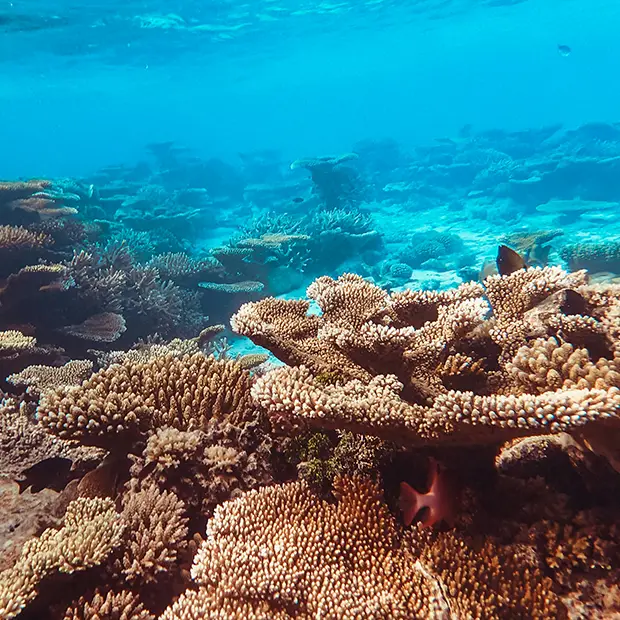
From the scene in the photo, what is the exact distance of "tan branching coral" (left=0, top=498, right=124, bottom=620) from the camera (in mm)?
2062

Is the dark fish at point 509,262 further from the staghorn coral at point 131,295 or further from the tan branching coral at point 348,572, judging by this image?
the staghorn coral at point 131,295

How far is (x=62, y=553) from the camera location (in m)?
2.16

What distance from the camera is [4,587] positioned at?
2080 millimetres

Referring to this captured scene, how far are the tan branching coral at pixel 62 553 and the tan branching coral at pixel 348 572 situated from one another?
480 mm

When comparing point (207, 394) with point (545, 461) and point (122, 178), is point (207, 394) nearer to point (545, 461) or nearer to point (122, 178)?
point (545, 461)

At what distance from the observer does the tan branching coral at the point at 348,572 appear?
1.94m

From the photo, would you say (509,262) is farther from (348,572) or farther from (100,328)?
(100,328)

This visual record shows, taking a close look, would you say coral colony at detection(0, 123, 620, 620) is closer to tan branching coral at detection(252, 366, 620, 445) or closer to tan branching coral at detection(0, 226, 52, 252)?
tan branching coral at detection(252, 366, 620, 445)

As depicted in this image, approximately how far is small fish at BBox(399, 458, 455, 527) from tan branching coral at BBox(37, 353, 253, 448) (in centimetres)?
121

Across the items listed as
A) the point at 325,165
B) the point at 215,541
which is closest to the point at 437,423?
the point at 215,541

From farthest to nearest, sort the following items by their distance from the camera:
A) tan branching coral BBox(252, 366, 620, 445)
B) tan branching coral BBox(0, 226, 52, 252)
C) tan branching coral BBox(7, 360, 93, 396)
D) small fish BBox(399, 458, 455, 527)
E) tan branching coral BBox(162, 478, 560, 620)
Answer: tan branching coral BBox(0, 226, 52, 252) < tan branching coral BBox(7, 360, 93, 396) < small fish BBox(399, 458, 455, 527) < tan branching coral BBox(162, 478, 560, 620) < tan branching coral BBox(252, 366, 620, 445)

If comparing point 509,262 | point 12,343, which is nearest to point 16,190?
point 12,343

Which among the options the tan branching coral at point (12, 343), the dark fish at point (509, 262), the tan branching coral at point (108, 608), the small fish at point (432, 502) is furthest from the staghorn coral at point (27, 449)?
the dark fish at point (509, 262)

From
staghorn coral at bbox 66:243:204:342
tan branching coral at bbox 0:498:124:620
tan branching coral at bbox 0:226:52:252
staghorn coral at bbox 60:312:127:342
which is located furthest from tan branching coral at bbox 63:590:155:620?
tan branching coral at bbox 0:226:52:252
